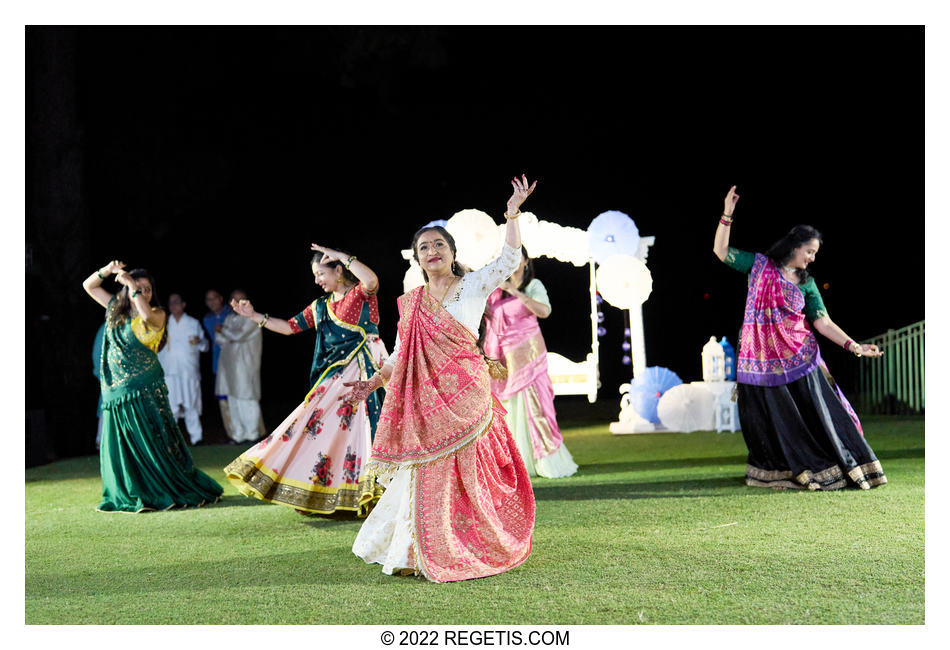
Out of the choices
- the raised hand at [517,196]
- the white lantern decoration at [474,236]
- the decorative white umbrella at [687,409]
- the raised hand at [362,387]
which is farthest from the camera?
the decorative white umbrella at [687,409]

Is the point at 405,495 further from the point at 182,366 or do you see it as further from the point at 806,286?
the point at 182,366

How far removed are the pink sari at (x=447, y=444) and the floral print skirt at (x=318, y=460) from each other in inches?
47.0

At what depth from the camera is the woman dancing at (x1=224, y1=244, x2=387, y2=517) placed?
497 centimetres

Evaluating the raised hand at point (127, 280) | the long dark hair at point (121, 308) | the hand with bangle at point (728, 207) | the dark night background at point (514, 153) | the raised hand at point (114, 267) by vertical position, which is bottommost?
the long dark hair at point (121, 308)

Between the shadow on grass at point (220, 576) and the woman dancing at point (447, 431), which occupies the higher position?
the woman dancing at point (447, 431)

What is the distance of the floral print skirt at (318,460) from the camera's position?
16.3 feet

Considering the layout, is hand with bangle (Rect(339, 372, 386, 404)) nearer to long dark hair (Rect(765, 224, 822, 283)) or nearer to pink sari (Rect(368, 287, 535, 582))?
pink sari (Rect(368, 287, 535, 582))

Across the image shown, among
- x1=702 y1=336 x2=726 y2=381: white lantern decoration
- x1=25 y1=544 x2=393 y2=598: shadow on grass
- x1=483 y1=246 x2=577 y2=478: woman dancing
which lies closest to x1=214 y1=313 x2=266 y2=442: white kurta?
x1=483 y1=246 x2=577 y2=478: woman dancing

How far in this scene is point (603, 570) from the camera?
3727 mm

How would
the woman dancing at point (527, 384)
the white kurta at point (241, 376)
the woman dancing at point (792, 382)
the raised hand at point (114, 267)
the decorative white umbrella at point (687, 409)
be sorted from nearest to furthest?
the raised hand at point (114, 267) → the woman dancing at point (792, 382) → the woman dancing at point (527, 384) → the decorative white umbrella at point (687, 409) → the white kurta at point (241, 376)

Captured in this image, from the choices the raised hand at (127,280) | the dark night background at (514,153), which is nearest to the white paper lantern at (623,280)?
the dark night background at (514,153)

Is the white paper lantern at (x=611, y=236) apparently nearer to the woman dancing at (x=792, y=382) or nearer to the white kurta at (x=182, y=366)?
the woman dancing at (x=792, y=382)

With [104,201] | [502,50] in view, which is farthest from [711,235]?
[104,201]

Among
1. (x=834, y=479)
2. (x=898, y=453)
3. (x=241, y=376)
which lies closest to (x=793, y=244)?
(x=834, y=479)
